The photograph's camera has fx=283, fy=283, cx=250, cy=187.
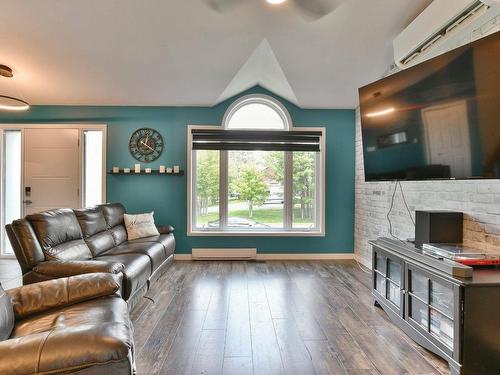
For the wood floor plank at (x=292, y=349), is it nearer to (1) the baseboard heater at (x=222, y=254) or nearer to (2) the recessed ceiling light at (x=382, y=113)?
(1) the baseboard heater at (x=222, y=254)

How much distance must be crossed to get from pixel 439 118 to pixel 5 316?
3005mm

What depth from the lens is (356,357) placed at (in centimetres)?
204

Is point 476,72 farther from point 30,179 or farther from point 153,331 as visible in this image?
point 30,179

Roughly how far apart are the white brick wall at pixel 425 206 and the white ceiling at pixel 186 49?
1.47 metres

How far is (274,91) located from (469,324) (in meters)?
3.90

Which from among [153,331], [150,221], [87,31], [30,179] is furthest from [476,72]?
[30,179]

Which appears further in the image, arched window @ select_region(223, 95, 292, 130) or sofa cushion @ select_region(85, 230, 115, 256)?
arched window @ select_region(223, 95, 292, 130)

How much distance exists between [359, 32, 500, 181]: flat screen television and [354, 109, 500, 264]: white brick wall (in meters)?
0.37

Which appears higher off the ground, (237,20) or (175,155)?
(237,20)

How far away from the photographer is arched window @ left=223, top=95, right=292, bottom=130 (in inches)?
186

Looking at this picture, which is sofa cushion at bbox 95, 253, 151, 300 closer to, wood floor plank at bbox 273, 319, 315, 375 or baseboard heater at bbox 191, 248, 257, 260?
wood floor plank at bbox 273, 319, 315, 375

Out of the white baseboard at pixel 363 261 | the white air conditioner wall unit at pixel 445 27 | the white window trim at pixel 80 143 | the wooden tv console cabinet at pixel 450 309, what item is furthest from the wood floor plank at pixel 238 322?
the white air conditioner wall unit at pixel 445 27

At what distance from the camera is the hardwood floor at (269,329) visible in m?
1.95

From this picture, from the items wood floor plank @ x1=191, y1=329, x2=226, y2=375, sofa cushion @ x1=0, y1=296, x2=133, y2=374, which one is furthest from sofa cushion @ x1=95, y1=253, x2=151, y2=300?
sofa cushion @ x1=0, y1=296, x2=133, y2=374
